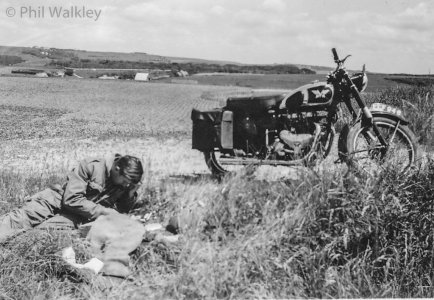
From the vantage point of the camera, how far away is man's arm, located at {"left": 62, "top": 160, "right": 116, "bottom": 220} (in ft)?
13.2

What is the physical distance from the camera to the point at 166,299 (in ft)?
11.0

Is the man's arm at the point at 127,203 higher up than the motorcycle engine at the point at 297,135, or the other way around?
the motorcycle engine at the point at 297,135

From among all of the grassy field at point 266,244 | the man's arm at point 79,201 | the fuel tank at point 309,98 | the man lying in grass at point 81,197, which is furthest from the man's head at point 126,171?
the fuel tank at point 309,98

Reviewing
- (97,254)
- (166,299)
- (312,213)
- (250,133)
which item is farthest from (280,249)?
(250,133)

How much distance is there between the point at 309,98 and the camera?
209 inches

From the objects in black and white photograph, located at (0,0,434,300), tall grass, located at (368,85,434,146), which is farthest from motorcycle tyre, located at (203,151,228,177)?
tall grass, located at (368,85,434,146)

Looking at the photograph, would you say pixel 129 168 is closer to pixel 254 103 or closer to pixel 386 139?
pixel 254 103

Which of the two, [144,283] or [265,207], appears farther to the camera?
[265,207]

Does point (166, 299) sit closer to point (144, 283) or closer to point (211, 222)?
point (144, 283)

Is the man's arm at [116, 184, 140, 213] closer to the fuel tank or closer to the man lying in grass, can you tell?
the man lying in grass

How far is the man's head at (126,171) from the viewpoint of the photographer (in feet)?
13.3

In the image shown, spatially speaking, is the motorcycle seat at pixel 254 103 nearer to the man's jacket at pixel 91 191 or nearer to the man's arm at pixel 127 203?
the man's arm at pixel 127 203

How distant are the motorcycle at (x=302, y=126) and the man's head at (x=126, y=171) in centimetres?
154

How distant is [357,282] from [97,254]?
2.10 meters
